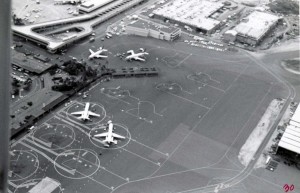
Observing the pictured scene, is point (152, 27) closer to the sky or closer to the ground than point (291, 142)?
closer to the sky

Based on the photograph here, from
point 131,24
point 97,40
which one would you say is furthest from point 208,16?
point 97,40

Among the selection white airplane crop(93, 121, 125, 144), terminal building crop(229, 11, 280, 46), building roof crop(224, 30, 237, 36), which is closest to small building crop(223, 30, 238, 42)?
building roof crop(224, 30, 237, 36)

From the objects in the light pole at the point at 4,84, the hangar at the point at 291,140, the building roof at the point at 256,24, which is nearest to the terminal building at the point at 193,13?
the building roof at the point at 256,24

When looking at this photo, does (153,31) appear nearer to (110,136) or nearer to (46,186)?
(110,136)

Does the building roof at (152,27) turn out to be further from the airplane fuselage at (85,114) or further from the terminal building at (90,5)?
the airplane fuselage at (85,114)

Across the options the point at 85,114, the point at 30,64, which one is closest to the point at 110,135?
the point at 85,114

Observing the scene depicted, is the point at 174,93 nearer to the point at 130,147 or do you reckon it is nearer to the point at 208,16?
the point at 130,147

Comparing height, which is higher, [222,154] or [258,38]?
[258,38]

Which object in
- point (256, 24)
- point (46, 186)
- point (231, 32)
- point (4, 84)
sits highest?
point (4, 84)
